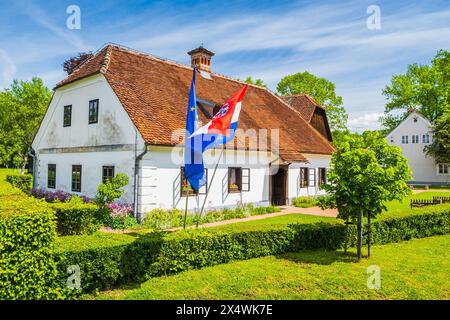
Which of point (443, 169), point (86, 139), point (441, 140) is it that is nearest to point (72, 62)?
point (86, 139)

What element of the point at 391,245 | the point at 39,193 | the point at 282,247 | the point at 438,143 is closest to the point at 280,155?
the point at 391,245

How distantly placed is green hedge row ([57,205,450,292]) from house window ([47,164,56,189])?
48.9 ft

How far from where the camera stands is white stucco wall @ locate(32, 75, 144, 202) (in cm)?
1545

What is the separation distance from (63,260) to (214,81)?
1968cm

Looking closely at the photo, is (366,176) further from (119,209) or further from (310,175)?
(310,175)

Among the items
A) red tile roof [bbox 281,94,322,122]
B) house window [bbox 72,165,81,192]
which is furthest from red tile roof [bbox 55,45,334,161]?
house window [bbox 72,165,81,192]

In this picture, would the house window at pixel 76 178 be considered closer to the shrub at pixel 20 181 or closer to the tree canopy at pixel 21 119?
the shrub at pixel 20 181

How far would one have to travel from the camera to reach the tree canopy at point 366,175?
345 inches

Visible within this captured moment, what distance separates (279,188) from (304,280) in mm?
14481

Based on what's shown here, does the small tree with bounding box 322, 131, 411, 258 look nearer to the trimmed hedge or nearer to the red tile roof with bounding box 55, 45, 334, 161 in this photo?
the trimmed hedge

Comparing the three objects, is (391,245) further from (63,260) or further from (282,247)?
(63,260)

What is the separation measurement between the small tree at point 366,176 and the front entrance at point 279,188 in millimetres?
11835

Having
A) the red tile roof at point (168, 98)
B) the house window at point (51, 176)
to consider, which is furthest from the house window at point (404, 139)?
the house window at point (51, 176)
